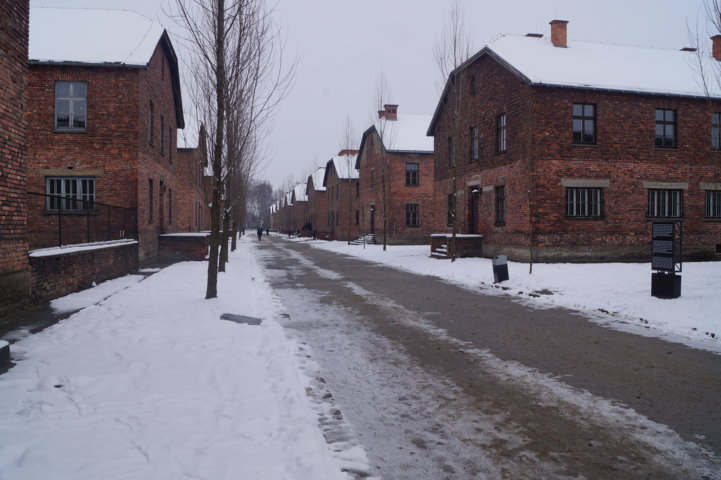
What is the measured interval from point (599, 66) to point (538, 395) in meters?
21.0

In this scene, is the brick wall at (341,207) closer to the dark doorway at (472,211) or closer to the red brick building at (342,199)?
the red brick building at (342,199)

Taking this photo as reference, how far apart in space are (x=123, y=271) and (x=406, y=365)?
1204 cm

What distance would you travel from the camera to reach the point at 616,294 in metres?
11.5

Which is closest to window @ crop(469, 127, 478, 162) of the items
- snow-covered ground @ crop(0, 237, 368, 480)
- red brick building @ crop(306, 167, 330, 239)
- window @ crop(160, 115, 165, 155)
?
window @ crop(160, 115, 165, 155)

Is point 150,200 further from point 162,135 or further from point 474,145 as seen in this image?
point 474,145

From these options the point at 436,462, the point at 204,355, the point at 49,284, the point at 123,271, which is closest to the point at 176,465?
the point at 436,462

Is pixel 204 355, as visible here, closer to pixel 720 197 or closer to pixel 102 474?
pixel 102 474

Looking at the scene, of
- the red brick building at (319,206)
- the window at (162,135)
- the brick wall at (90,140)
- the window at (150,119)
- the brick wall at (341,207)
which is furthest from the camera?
the red brick building at (319,206)

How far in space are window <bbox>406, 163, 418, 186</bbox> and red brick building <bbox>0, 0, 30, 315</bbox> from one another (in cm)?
3089

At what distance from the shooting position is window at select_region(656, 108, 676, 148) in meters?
21.0

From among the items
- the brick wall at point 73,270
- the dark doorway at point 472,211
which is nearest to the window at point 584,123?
the dark doorway at point 472,211

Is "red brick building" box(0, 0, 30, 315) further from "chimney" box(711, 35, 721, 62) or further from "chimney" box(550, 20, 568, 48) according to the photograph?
"chimney" box(711, 35, 721, 62)

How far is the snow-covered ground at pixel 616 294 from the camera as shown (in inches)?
330

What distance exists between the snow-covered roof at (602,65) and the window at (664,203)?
13.1 ft
